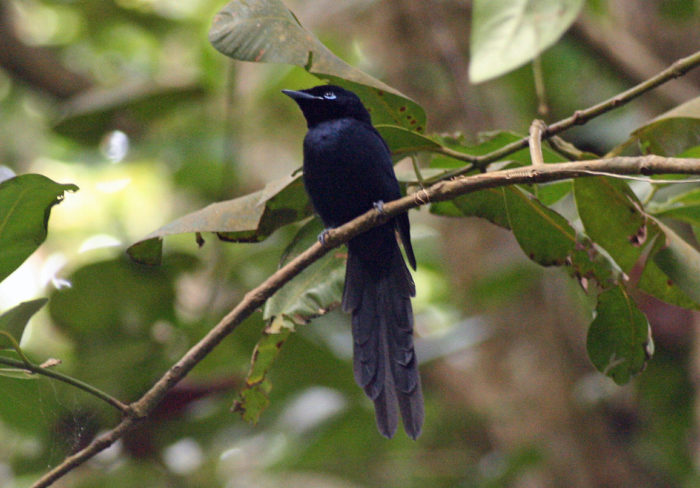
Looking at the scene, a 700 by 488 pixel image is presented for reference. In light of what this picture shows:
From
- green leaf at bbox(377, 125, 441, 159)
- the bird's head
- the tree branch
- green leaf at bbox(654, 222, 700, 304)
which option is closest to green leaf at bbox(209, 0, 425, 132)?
green leaf at bbox(377, 125, 441, 159)

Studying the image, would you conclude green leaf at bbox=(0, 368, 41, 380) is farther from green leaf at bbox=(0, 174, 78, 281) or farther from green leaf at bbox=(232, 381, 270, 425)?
green leaf at bbox=(232, 381, 270, 425)

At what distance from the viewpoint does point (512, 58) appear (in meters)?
2.17

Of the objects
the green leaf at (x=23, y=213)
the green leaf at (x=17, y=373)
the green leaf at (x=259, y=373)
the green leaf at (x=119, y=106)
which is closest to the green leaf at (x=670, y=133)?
the green leaf at (x=259, y=373)

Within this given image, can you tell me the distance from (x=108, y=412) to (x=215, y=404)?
34.3 inches

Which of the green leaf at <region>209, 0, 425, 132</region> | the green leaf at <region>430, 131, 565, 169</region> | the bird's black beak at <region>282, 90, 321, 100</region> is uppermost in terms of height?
the green leaf at <region>209, 0, 425, 132</region>

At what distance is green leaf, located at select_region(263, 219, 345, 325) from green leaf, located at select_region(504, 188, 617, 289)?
1.52 ft

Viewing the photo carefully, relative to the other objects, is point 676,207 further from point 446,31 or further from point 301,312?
point 446,31

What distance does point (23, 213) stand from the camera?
158 centimetres

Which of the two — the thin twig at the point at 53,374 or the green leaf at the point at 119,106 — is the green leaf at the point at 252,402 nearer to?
the thin twig at the point at 53,374

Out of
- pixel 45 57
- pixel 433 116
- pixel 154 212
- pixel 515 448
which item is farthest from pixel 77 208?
pixel 515 448

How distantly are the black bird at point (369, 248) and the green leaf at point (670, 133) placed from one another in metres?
0.60

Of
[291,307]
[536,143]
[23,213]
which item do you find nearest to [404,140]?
[536,143]

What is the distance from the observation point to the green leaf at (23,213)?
1.54 meters

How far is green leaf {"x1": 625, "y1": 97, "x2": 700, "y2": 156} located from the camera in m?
1.62
